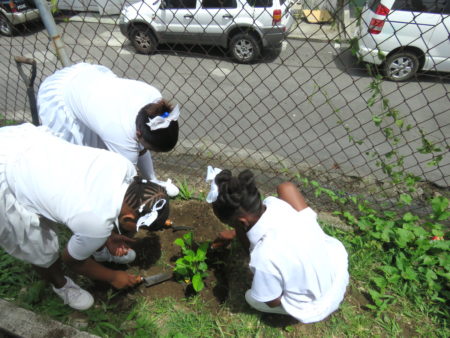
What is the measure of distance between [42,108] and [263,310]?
1907 millimetres

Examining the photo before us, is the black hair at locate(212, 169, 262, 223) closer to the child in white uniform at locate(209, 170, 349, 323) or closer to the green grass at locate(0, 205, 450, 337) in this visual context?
the child in white uniform at locate(209, 170, 349, 323)

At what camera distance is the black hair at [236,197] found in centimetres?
132

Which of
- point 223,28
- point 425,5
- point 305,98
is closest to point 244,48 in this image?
point 223,28

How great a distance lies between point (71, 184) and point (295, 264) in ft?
3.55

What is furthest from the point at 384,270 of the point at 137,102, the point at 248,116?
the point at 248,116

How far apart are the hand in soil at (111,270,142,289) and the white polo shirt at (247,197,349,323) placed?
0.87m

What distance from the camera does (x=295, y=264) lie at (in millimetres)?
1404

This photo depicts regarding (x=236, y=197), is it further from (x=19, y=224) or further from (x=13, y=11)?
(x=13, y=11)

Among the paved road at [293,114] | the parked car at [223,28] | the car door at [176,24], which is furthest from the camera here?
the car door at [176,24]

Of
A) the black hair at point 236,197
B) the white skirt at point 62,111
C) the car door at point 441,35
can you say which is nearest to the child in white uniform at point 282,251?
the black hair at point 236,197

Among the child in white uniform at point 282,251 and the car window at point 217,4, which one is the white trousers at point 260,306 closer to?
the child in white uniform at point 282,251

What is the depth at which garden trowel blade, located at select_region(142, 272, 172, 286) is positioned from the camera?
2.01 m

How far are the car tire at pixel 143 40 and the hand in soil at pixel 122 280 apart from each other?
533 cm

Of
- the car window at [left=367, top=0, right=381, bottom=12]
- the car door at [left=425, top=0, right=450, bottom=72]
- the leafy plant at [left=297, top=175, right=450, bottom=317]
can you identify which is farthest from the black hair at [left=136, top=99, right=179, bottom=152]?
the car door at [left=425, top=0, right=450, bottom=72]
